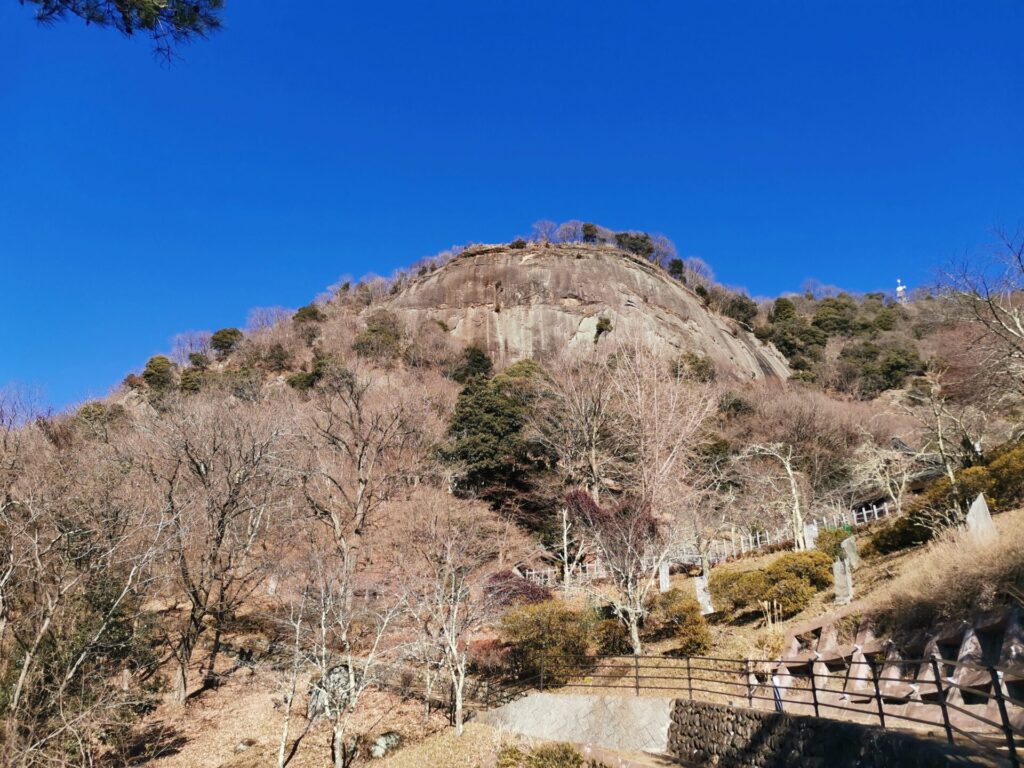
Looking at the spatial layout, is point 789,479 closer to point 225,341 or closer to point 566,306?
point 566,306

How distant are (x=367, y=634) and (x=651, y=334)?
39.0 metres

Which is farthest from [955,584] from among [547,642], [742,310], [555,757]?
[742,310]

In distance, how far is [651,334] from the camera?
5178 centimetres

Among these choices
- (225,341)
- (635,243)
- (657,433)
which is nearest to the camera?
(657,433)

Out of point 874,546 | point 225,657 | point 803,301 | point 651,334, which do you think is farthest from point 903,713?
point 803,301

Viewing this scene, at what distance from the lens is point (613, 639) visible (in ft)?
53.1

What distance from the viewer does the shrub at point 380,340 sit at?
47969 mm

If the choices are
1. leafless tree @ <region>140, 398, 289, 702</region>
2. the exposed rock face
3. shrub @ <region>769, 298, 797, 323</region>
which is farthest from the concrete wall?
shrub @ <region>769, 298, 797, 323</region>

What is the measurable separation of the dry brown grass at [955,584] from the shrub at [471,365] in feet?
119

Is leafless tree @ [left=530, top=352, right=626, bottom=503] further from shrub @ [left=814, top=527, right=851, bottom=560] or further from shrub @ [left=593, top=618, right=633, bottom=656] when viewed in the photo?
shrub @ [left=593, top=618, right=633, bottom=656]

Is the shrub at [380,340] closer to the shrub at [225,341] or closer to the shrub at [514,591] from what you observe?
the shrub at [225,341]

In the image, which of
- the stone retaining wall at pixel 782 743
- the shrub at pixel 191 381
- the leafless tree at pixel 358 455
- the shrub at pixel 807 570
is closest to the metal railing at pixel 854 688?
the stone retaining wall at pixel 782 743

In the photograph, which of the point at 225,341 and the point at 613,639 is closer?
the point at 613,639

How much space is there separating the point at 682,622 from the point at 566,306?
42.5m
